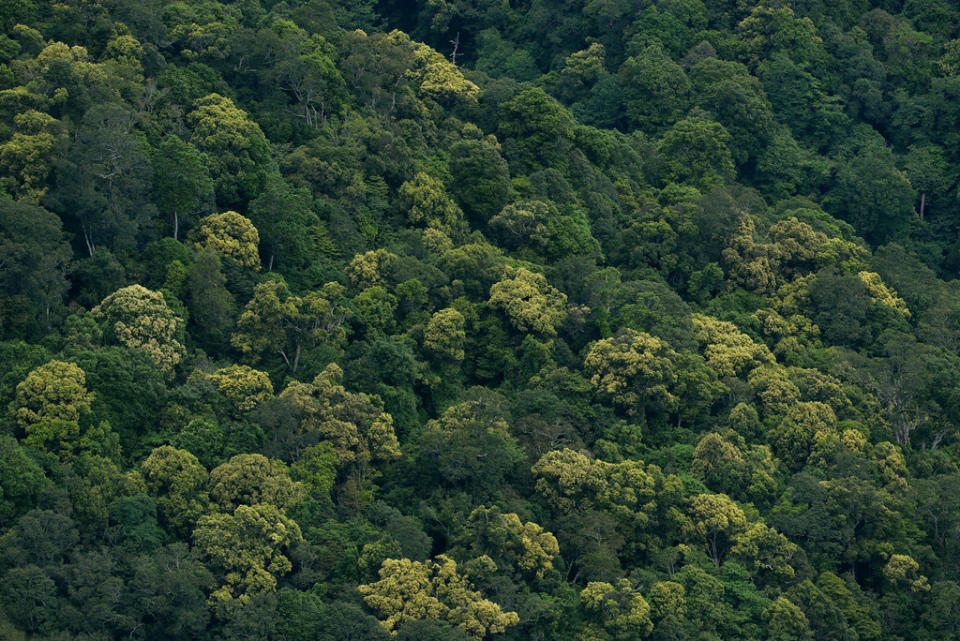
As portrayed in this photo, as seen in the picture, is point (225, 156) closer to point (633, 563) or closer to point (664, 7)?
point (633, 563)

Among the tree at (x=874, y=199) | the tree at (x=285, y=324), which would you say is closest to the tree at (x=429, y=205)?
the tree at (x=285, y=324)

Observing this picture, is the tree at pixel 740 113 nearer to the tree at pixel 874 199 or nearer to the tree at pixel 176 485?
the tree at pixel 874 199

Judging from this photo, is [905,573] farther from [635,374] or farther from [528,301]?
[528,301]

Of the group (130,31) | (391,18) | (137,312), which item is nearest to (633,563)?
(137,312)

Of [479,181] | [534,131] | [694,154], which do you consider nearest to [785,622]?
[479,181]

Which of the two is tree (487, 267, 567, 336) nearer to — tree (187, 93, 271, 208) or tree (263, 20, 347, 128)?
tree (187, 93, 271, 208)

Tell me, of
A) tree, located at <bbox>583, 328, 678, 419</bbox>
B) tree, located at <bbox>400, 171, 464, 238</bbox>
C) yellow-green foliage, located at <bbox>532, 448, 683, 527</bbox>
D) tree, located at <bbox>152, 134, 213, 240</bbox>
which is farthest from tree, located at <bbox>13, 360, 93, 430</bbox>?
tree, located at <bbox>400, 171, 464, 238</bbox>
